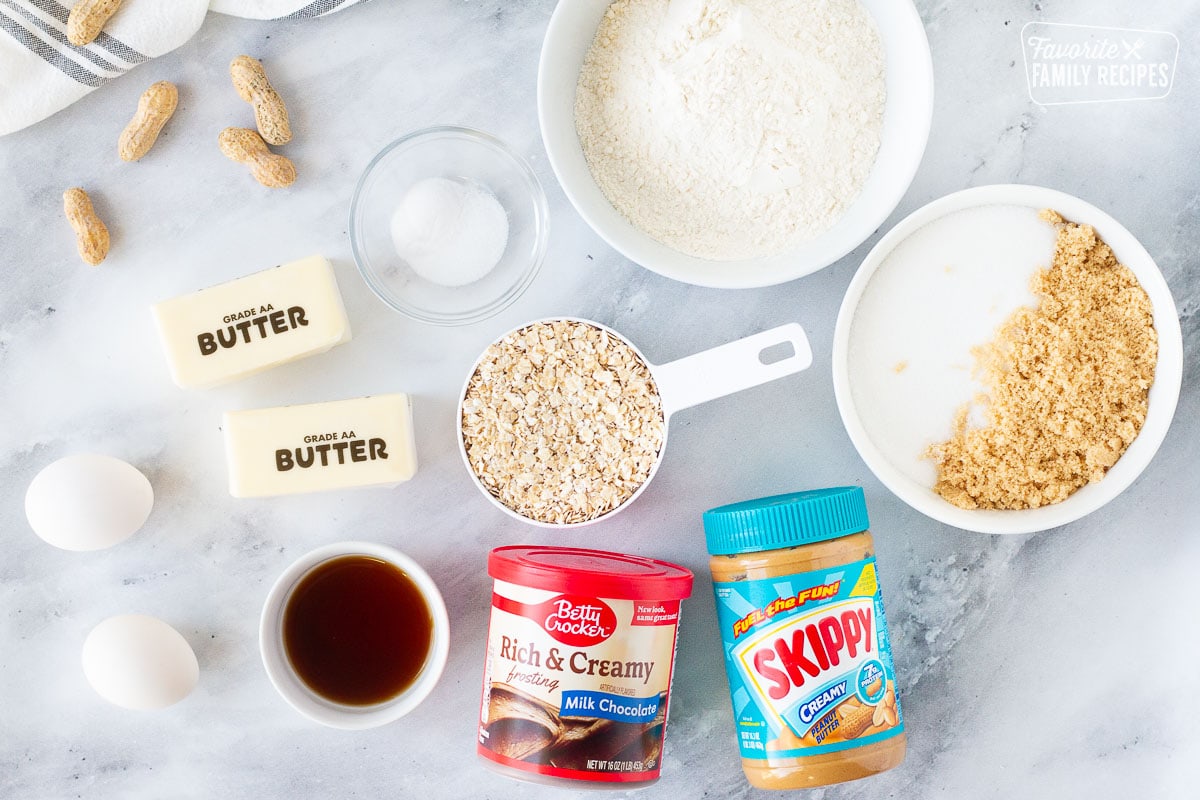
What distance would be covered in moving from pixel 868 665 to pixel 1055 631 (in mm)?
348

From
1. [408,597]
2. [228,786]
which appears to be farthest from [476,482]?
[228,786]

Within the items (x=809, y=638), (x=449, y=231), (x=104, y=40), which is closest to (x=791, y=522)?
(x=809, y=638)

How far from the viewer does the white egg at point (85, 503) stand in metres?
0.98

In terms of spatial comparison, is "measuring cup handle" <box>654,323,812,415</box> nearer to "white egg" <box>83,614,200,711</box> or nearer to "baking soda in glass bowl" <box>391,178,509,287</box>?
"baking soda in glass bowl" <box>391,178,509,287</box>

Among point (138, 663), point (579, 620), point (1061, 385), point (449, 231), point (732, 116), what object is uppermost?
point (732, 116)

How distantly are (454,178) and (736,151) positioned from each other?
37cm

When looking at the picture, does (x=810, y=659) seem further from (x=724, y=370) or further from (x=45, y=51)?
(x=45, y=51)

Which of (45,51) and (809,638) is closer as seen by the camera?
(809,638)

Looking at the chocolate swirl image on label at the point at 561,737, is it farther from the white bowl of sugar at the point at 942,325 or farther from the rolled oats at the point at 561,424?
the white bowl of sugar at the point at 942,325

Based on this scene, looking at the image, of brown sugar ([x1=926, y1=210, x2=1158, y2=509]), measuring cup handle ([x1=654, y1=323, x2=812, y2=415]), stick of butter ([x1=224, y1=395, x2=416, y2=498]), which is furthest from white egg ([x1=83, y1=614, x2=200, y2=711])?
brown sugar ([x1=926, y1=210, x2=1158, y2=509])

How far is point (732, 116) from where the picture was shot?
3.03ft

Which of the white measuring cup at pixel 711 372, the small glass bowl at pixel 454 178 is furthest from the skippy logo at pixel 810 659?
the small glass bowl at pixel 454 178

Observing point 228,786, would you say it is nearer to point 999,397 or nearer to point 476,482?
point 476,482

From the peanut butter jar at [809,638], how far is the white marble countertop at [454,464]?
0.16 m
